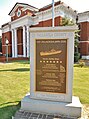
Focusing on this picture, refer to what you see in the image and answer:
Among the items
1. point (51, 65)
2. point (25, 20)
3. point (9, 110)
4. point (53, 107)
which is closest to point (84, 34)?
point (25, 20)

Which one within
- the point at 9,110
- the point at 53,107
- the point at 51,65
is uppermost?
the point at 51,65

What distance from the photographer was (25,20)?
113 ft

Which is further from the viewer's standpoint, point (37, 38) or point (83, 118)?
point (37, 38)

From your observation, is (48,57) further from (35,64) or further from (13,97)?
(13,97)

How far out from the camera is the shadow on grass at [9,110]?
193 inches

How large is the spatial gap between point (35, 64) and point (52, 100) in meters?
1.29

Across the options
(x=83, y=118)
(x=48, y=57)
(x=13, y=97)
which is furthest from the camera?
(x=13, y=97)

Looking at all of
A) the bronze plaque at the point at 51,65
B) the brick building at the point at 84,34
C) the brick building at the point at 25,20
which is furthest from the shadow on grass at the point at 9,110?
the brick building at the point at 84,34

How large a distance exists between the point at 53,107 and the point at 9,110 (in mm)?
1480

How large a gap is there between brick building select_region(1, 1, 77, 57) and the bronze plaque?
2101 cm

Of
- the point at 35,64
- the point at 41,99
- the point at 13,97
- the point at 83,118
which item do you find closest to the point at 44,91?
the point at 41,99

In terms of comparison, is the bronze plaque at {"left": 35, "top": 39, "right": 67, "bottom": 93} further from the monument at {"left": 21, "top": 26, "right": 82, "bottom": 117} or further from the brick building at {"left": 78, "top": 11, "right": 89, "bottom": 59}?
the brick building at {"left": 78, "top": 11, "right": 89, "bottom": 59}

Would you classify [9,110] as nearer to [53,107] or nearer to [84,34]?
[53,107]

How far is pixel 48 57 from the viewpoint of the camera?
5.10 m
